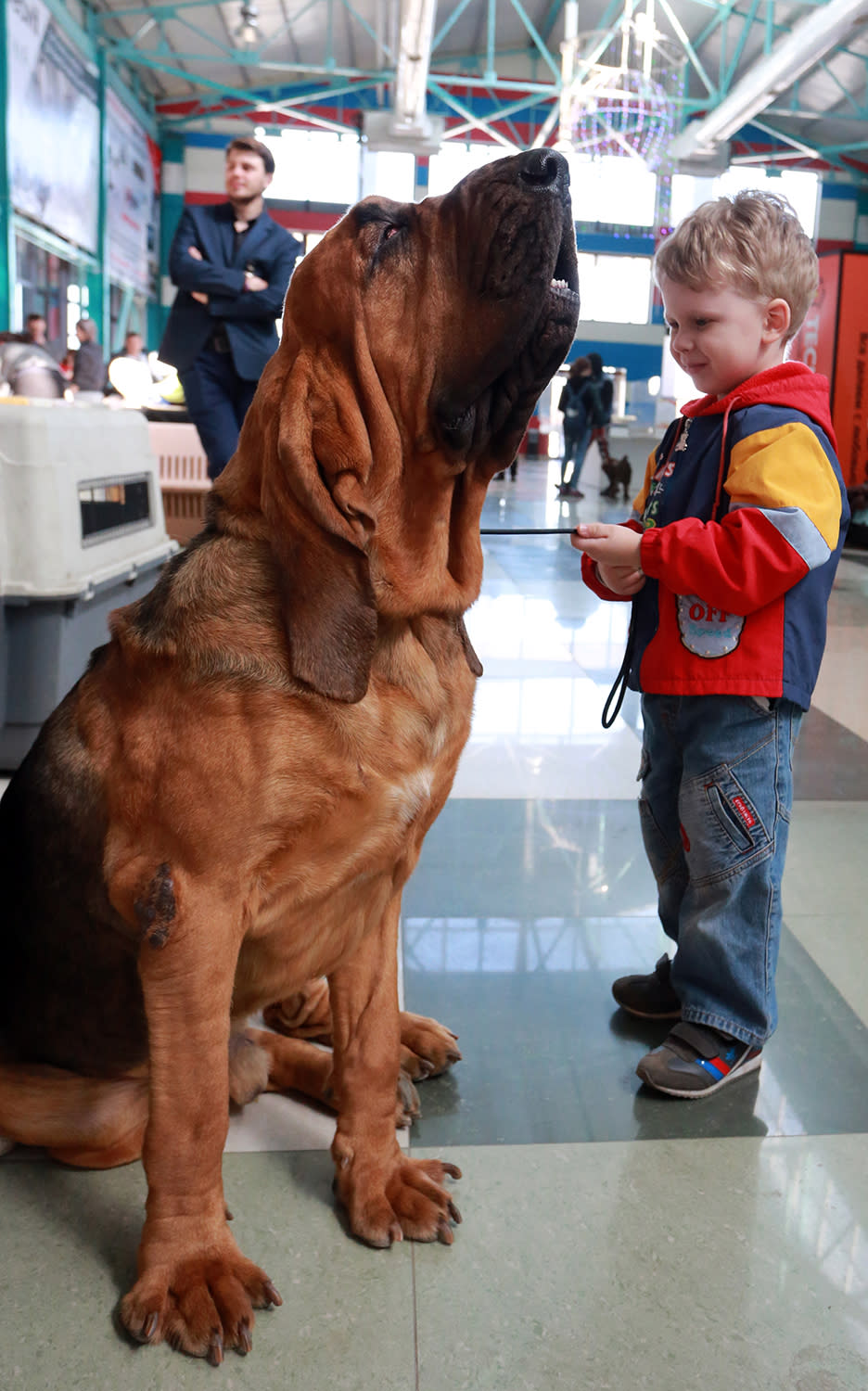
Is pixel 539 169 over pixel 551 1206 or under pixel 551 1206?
over

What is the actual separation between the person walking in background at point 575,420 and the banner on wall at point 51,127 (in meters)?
6.84

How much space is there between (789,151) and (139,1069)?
92.4ft

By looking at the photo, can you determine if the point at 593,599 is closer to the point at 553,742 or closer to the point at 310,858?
the point at 553,742

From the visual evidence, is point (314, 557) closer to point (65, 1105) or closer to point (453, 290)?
point (453, 290)

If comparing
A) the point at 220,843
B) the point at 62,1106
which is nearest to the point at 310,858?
the point at 220,843

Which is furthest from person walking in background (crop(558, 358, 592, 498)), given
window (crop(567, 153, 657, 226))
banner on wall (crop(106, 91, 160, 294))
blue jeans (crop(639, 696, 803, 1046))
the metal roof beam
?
blue jeans (crop(639, 696, 803, 1046))

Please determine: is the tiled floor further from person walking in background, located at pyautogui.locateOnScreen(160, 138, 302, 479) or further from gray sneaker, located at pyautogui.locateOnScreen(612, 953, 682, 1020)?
person walking in background, located at pyautogui.locateOnScreen(160, 138, 302, 479)

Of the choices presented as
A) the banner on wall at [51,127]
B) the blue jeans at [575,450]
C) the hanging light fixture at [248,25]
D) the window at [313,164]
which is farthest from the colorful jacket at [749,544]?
the window at [313,164]

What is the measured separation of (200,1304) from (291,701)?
802mm

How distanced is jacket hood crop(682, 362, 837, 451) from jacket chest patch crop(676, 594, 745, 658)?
339 millimetres

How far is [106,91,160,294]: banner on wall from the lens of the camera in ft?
62.1

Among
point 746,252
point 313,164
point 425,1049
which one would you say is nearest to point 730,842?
point 425,1049

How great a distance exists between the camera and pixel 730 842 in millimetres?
1992

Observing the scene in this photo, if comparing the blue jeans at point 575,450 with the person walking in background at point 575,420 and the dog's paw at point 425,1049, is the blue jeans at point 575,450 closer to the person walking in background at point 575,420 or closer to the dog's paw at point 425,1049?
the person walking in background at point 575,420
